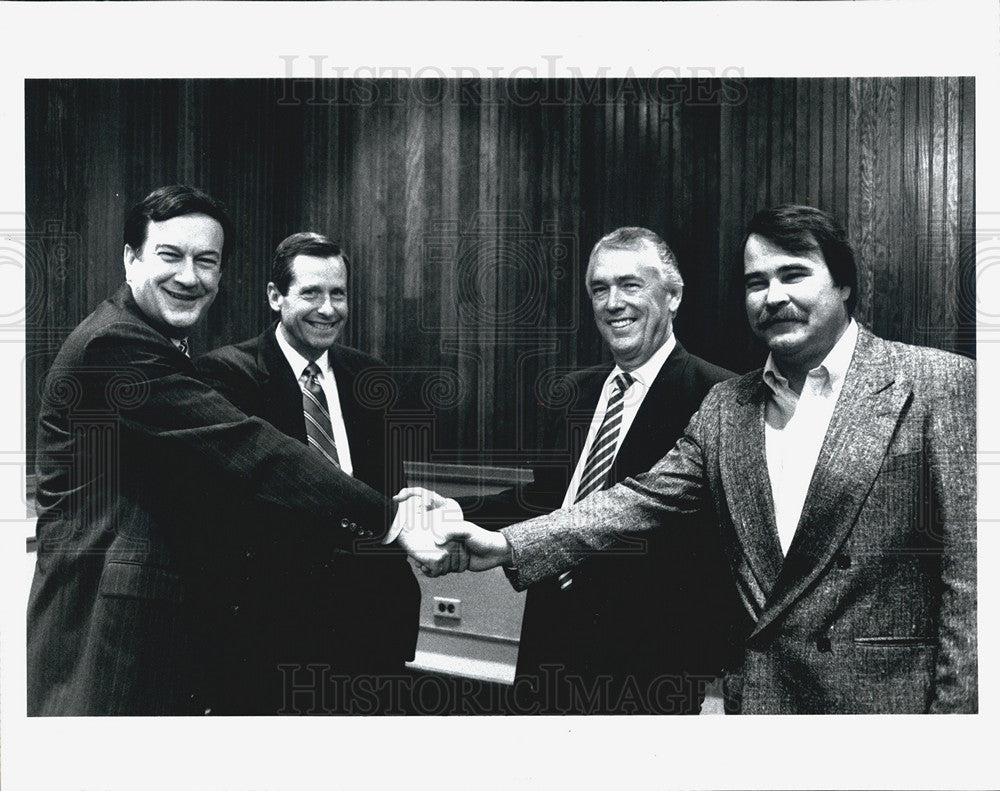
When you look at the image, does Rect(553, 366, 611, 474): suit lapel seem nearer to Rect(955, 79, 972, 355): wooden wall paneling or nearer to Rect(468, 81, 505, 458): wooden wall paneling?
Rect(468, 81, 505, 458): wooden wall paneling

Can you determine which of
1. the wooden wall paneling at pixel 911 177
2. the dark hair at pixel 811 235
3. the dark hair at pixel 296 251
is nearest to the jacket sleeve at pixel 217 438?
the dark hair at pixel 296 251

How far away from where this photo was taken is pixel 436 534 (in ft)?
8.91

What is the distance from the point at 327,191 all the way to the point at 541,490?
115 centimetres

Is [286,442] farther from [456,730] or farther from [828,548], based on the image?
[828,548]

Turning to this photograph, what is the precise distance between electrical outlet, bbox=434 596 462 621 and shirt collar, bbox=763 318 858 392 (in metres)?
1.16

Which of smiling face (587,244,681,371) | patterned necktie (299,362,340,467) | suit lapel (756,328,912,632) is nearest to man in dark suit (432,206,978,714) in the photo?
suit lapel (756,328,912,632)

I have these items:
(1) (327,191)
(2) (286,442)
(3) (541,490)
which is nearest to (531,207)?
(1) (327,191)

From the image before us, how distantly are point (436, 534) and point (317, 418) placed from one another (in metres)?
0.52

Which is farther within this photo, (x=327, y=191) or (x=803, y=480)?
(x=327, y=191)

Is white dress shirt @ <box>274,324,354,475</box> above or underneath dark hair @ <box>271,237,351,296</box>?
underneath

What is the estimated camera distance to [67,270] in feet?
9.07

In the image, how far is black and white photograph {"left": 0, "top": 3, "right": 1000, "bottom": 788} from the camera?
2.66 metres

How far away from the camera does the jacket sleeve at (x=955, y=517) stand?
8.05 ft

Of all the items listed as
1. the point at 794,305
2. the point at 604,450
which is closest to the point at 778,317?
the point at 794,305
